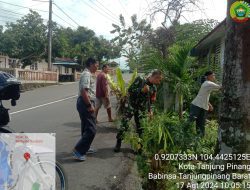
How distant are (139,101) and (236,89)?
9.42ft

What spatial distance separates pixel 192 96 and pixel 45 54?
1171 inches

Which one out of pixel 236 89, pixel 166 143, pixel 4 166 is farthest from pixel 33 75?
pixel 236 89

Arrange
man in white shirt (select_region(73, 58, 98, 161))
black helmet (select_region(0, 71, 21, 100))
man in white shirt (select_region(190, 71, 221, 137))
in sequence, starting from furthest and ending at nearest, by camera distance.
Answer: man in white shirt (select_region(190, 71, 221, 137)), man in white shirt (select_region(73, 58, 98, 161)), black helmet (select_region(0, 71, 21, 100))

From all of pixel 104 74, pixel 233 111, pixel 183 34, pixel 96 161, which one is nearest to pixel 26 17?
pixel 183 34

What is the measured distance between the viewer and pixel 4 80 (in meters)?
3.96

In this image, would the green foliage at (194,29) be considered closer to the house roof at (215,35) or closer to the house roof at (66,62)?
the house roof at (215,35)

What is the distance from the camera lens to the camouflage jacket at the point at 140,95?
6.67 meters

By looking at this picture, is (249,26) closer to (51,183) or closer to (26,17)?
(51,183)

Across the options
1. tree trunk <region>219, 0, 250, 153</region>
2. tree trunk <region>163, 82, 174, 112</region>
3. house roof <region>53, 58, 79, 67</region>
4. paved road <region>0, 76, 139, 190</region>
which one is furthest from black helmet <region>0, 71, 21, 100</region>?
house roof <region>53, 58, 79, 67</region>

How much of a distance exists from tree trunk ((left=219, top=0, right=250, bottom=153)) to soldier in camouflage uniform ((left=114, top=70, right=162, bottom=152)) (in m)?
2.44

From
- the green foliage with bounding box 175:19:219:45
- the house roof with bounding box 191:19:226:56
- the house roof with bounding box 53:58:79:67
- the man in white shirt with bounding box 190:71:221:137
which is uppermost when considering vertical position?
the green foliage with bounding box 175:19:219:45

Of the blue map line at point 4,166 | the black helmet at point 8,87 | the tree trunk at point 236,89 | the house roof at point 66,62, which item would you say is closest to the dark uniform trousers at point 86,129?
the black helmet at point 8,87

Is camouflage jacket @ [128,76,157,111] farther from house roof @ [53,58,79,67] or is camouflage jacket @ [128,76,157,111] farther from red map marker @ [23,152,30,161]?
house roof @ [53,58,79,67]

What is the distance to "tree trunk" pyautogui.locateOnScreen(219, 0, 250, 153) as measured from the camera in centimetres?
404
